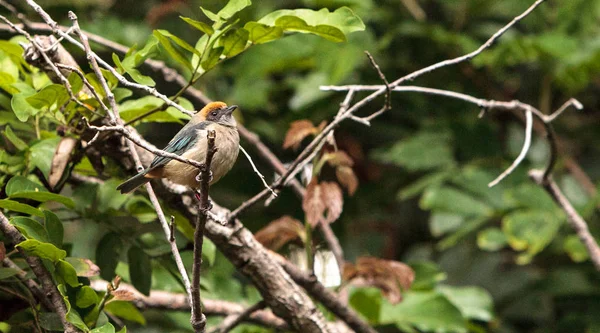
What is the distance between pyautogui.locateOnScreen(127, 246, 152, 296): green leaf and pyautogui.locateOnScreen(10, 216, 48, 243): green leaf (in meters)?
0.50

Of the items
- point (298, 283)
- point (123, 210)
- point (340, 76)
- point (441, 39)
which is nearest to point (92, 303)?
point (123, 210)

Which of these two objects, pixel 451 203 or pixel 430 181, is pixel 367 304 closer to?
pixel 451 203

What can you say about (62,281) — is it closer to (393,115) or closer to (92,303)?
(92,303)

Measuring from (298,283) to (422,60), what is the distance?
2413 mm

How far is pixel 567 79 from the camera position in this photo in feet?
15.8

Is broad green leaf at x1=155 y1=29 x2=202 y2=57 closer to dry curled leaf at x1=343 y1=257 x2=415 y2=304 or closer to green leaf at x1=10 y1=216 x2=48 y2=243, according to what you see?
green leaf at x1=10 y1=216 x2=48 y2=243

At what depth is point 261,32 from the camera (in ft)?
8.68

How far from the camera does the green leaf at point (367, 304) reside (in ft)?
12.6

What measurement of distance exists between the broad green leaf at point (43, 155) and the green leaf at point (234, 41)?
0.66m

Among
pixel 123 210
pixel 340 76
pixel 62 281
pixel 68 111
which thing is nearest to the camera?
pixel 62 281

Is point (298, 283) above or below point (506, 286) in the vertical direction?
above

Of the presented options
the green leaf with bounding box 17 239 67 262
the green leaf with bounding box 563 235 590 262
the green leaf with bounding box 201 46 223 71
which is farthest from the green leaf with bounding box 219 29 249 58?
the green leaf with bounding box 563 235 590 262

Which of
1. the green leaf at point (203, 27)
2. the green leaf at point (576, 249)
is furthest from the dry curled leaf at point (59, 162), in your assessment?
the green leaf at point (576, 249)

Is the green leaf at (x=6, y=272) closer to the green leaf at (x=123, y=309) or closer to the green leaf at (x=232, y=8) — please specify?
the green leaf at (x=123, y=309)
